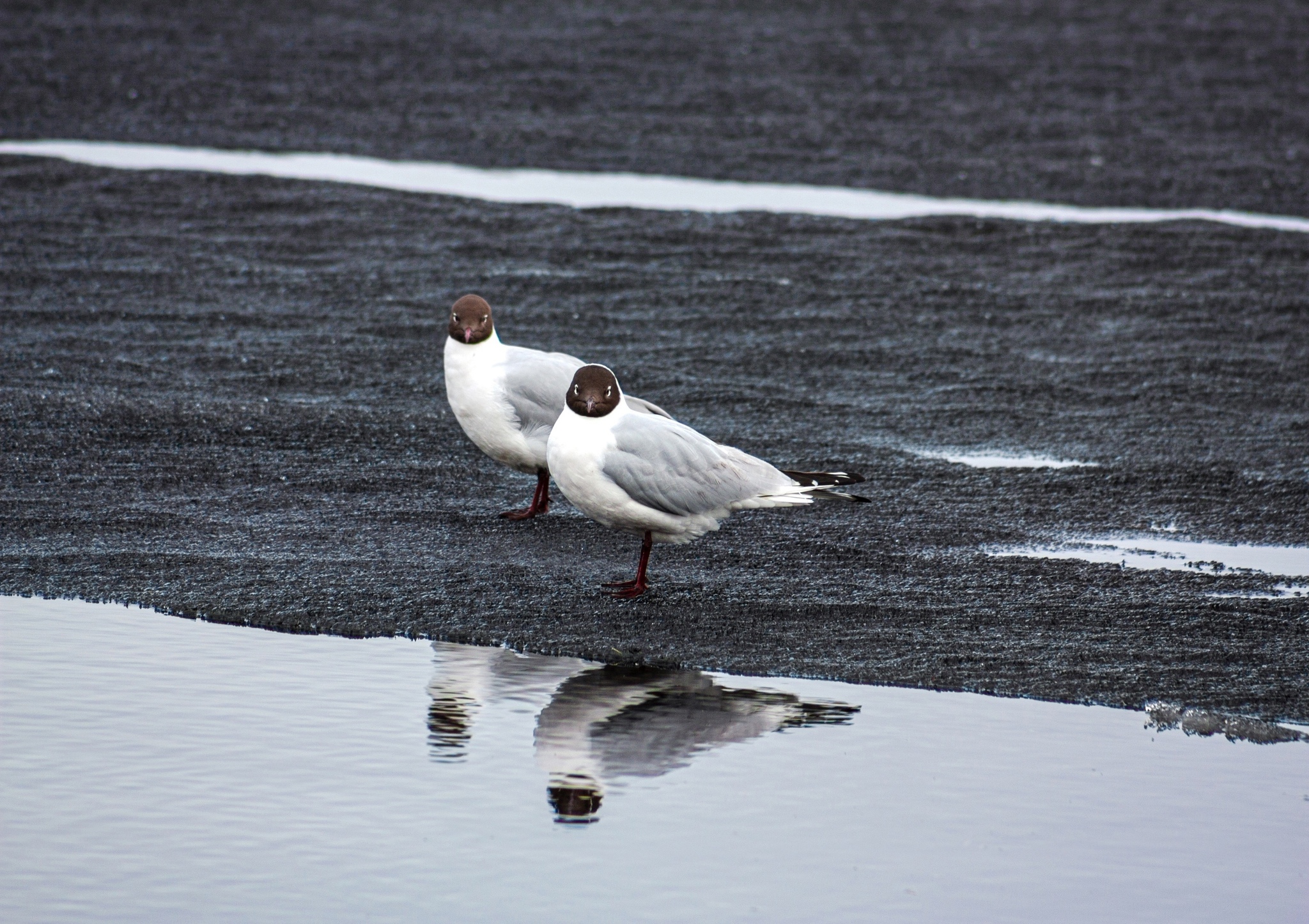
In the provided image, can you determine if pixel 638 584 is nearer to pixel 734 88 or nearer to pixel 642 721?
pixel 642 721

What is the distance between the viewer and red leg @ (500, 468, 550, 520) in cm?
707

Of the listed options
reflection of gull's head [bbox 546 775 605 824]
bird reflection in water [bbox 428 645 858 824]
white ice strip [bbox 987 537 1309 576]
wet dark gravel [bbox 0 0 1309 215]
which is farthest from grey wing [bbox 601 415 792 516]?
wet dark gravel [bbox 0 0 1309 215]

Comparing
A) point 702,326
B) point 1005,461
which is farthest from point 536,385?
point 702,326

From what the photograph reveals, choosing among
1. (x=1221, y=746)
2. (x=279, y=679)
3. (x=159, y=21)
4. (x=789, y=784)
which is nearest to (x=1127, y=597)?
(x=1221, y=746)

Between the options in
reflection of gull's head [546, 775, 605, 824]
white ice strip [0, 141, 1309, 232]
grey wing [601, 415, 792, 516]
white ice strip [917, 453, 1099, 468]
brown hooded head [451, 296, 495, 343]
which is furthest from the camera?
white ice strip [0, 141, 1309, 232]

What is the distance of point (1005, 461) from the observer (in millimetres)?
7980

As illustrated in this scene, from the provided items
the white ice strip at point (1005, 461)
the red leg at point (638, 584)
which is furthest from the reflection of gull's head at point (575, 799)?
the white ice strip at point (1005, 461)

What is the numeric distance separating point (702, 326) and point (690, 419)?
1723 mm

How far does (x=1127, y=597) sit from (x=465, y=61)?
39.3 ft

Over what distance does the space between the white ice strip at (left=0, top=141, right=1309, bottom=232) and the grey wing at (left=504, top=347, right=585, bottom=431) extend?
5099 mm

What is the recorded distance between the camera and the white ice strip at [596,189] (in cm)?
1243

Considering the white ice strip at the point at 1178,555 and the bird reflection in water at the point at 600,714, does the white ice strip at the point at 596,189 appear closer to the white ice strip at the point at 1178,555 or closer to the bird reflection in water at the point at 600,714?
the white ice strip at the point at 1178,555

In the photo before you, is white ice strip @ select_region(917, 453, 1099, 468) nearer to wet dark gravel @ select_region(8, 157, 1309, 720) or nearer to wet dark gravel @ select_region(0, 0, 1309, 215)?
wet dark gravel @ select_region(8, 157, 1309, 720)

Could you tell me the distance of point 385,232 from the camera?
11711 mm
